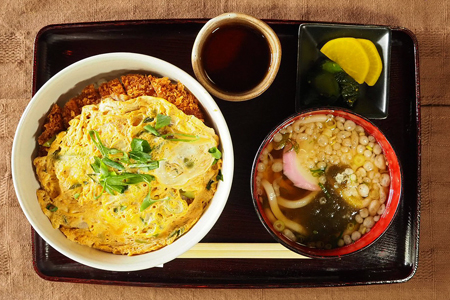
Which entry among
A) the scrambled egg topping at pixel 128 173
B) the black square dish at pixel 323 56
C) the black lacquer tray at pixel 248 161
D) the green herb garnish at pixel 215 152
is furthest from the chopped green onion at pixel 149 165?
the black square dish at pixel 323 56

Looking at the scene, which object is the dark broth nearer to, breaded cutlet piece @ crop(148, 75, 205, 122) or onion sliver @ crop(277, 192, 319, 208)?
onion sliver @ crop(277, 192, 319, 208)

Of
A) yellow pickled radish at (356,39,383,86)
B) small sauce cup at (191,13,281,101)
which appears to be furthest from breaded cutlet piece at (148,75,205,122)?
yellow pickled radish at (356,39,383,86)

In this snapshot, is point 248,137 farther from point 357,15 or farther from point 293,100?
point 357,15

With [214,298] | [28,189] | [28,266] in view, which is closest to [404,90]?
[214,298]

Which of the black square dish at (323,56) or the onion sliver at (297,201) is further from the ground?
the black square dish at (323,56)

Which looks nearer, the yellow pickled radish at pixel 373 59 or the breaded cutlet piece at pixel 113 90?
the breaded cutlet piece at pixel 113 90

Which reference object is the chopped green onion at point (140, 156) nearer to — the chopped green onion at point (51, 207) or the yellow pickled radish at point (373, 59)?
the chopped green onion at point (51, 207)
